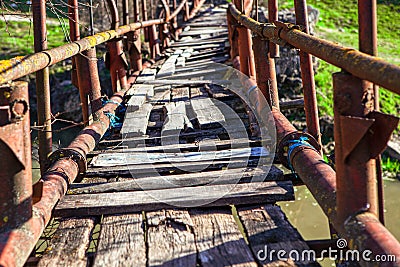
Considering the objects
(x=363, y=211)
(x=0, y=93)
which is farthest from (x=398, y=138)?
(x=0, y=93)

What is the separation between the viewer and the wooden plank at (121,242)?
1.87 m

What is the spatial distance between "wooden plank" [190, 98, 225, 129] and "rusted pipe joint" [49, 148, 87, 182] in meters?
1.16

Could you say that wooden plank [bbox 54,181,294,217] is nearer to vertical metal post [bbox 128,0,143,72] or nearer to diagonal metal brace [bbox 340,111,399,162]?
diagonal metal brace [bbox 340,111,399,162]

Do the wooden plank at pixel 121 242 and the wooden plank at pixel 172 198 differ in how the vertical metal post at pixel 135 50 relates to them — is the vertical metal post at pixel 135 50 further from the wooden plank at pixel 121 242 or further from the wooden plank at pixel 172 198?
the wooden plank at pixel 121 242

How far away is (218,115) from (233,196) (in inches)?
65.8

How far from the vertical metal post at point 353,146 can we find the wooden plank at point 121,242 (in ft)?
2.35

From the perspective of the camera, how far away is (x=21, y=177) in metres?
1.70

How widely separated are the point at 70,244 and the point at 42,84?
1.15 metres

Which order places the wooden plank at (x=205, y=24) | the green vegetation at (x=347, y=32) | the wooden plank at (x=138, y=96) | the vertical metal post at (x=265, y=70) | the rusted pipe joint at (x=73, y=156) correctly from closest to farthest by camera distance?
1. the rusted pipe joint at (x=73, y=156)
2. the vertical metal post at (x=265, y=70)
3. the wooden plank at (x=138, y=96)
4. the green vegetation at (x=347, y=32)
5. the wooden plank at (x=205, y=24)

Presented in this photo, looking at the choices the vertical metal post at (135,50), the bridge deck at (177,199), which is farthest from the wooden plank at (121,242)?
the vertical metal post at (135,50)

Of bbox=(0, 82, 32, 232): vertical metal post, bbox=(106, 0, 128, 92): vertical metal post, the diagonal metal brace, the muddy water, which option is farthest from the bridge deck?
the muddy water

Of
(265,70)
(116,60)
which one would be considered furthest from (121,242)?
(116,60)

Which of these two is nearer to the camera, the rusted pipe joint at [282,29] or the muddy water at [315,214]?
the rusted pipe joint at [282,29]

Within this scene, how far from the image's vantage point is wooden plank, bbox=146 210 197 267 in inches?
72.7
